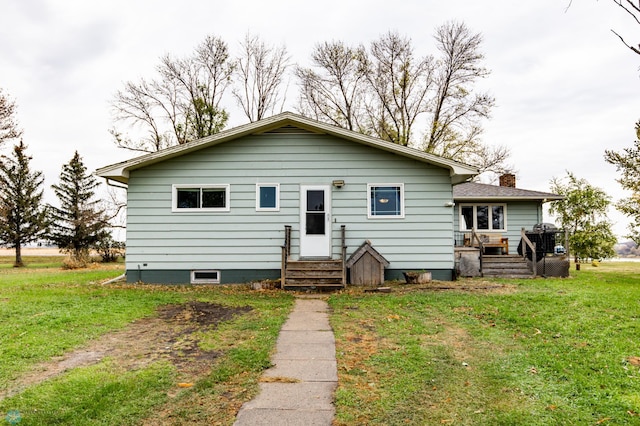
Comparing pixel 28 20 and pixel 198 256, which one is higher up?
pixel 28 20

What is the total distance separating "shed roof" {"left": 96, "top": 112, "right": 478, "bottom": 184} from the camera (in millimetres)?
11023

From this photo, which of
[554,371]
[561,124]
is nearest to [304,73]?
[561,124]

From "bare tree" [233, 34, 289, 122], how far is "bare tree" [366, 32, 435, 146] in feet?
20.0

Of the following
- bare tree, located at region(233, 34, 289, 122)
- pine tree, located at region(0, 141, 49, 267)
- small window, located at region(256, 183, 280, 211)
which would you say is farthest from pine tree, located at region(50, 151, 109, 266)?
small window, located at region(256, 183, 280, 211)

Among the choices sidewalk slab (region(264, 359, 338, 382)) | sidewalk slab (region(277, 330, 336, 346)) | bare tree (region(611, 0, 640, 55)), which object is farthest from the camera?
sidewalk slab (region(277, 330, 336, 346))

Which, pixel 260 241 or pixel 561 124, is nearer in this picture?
pixel 260 241

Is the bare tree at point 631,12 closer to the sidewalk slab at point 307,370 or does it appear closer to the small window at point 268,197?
the sidewalk slab at point 307,370

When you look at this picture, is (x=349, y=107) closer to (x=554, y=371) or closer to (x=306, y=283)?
(x=306, y=283)

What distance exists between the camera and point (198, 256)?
11531 mm

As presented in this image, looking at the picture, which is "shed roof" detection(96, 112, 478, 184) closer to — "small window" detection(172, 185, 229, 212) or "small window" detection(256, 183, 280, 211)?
"small window" detection(172, 185, 229, 212)

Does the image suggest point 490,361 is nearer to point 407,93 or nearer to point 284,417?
point 284,417

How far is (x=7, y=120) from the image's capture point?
73.4 feet

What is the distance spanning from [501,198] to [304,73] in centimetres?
1606

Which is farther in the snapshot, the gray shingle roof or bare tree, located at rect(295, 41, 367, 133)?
bare tree, located at rect(295, 41, 367, 133)
